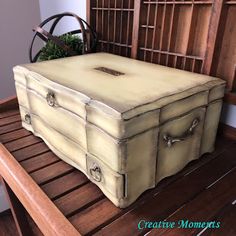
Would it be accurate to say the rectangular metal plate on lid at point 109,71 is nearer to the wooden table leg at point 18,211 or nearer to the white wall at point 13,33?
the wooden table leg at point 18,211

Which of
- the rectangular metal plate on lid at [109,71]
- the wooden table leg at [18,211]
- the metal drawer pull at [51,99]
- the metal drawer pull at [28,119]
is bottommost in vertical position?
the wooden table leg at [18,211]

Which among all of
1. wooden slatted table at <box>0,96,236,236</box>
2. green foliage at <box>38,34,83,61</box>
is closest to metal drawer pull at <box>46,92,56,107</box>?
wooden slatted table at <box>0,96,236,236</box>

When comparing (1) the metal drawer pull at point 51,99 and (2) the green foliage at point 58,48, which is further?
(2) the green foliage at point 58,48

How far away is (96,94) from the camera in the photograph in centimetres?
44

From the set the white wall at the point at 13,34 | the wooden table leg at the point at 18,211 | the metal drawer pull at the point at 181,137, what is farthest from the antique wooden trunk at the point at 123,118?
the white wall at the point at 13,34

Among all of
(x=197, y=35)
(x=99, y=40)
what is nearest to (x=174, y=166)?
(x=197, y=35)

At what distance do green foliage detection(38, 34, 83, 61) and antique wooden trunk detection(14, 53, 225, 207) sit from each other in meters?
0.22

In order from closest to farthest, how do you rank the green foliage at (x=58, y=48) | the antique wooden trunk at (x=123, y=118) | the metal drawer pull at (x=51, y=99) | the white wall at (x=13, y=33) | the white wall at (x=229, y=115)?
the antique wooden trunk at (x=123, y=118) < the metal drawer pull at (x=51, y=99) < the white wall at (x=229, y=115) < the green foliage at (x=58, y=48) < the white wall at (x=13, y=33)

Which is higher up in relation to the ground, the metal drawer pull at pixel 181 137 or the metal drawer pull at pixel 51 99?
the metal drawer pull at pixel 51 99

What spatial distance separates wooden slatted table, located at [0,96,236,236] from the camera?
0.41 metres

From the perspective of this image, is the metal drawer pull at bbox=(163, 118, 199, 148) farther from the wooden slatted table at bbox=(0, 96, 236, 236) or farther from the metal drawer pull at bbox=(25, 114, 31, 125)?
the metal drawer pull at bbox=(25, 114, 31, 125)

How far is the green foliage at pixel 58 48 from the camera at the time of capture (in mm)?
832

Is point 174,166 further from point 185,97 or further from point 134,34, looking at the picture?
point 134,34

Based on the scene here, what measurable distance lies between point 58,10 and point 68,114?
1.02 m
